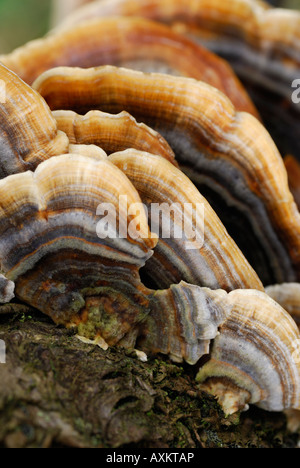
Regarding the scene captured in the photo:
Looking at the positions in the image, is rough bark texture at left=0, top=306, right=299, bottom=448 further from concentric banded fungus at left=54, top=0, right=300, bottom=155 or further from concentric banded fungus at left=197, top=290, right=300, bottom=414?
concentric banded fungus at left=54, top=0, right=300, bottom=155

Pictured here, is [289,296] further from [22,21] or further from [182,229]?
[22,21]

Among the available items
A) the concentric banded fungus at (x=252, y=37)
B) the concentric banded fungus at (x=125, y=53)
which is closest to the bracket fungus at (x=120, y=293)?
the concentric banded fungus at (x=125, y=53)

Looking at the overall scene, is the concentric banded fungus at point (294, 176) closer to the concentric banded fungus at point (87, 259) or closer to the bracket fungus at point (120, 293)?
the bracket fungus at point (120, 293)

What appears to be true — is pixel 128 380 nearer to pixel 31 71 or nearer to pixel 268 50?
pixel 31 71

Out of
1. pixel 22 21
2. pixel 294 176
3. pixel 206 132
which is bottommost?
pixel 22 21

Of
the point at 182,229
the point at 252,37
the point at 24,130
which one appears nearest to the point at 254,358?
the point at 182,229

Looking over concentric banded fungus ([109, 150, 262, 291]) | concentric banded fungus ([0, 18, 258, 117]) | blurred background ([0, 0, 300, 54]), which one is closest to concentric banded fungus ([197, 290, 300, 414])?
concentric banded fungus ([109, 150, 262, 291])
